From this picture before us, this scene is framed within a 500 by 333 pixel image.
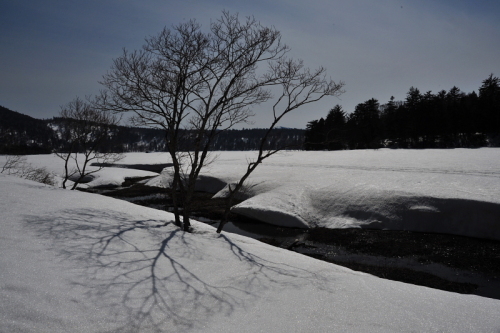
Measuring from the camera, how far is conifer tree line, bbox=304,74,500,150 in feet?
168

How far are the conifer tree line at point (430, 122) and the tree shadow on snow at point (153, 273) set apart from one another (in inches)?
1666

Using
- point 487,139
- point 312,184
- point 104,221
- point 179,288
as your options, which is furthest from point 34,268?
point 487,139

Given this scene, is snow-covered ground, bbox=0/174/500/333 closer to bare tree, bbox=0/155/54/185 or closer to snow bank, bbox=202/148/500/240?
snow bank, bbox=202/148/500/240

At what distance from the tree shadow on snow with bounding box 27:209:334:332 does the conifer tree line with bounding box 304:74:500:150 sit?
42329 millimetres

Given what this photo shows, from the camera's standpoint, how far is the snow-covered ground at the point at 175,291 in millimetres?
3924

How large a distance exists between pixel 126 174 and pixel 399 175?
3132 cm

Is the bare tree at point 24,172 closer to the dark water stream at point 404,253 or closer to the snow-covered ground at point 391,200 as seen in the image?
the snow-covered ground at point 391,200

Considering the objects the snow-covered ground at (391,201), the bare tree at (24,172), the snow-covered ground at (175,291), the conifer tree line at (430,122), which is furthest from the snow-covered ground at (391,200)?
the conifer tree line at (430,122)

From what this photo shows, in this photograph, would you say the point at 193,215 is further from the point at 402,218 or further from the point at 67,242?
the point at 67,242

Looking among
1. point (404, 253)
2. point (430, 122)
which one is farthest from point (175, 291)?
point (430, 122)

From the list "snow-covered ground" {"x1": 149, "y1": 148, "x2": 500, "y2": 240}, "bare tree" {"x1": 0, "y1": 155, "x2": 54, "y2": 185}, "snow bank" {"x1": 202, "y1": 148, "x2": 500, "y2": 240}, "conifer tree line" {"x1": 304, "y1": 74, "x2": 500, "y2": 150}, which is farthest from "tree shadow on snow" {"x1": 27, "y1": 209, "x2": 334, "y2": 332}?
"conifer tree line" {"x1": 304, "y1": 74, "x2": 500, "y2": 150}

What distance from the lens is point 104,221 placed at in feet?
26.3

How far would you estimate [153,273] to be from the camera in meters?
5.41

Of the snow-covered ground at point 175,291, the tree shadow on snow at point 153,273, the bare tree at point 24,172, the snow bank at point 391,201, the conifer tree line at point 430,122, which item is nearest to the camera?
the snow-covered ground at point 175,291
